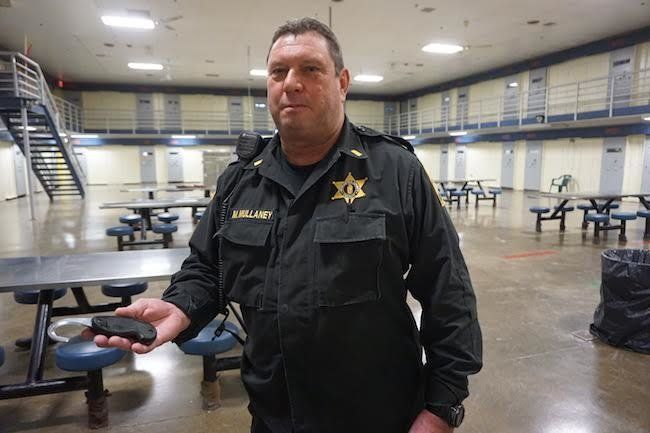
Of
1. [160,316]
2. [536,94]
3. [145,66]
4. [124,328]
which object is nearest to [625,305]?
[160,316]

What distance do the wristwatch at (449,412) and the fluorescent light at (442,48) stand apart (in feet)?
43.4

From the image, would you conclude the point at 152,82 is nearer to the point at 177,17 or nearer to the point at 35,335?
the point at 177,17

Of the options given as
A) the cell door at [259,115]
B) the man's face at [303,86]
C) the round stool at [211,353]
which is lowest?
the round stool at [211,353]

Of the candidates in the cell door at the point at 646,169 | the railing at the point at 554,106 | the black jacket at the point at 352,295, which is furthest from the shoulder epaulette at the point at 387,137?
the cell door at the point at 646,169

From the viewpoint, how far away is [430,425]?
1.04 m

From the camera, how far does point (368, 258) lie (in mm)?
1035

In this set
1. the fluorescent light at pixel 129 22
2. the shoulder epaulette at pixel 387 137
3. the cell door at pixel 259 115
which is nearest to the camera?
the shoulder epaulette at pixel 387 137

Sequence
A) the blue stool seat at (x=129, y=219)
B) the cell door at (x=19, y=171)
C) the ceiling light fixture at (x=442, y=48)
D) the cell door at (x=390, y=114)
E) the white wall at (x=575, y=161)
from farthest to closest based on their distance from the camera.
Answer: the cell door at (x=390, y=114) → the cell door at (x=19, y=171) → the white wall at (x=575, y=161) → the ceiling light fixture at (x=442, y=48) → the blue stool seat at (x=129, y=219)

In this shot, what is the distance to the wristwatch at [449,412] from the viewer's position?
102cm

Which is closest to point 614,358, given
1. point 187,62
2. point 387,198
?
point 387,198

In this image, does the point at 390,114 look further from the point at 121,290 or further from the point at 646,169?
the point at 121,290

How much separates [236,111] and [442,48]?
37.9 ft

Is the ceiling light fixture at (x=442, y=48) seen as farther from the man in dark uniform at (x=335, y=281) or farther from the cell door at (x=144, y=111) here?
the cell door at (x=144, y=111)

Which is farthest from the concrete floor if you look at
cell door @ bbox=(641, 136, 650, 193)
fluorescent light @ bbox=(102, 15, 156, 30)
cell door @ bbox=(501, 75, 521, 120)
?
cell door @ bbox=(501, 75, 521, 120)
